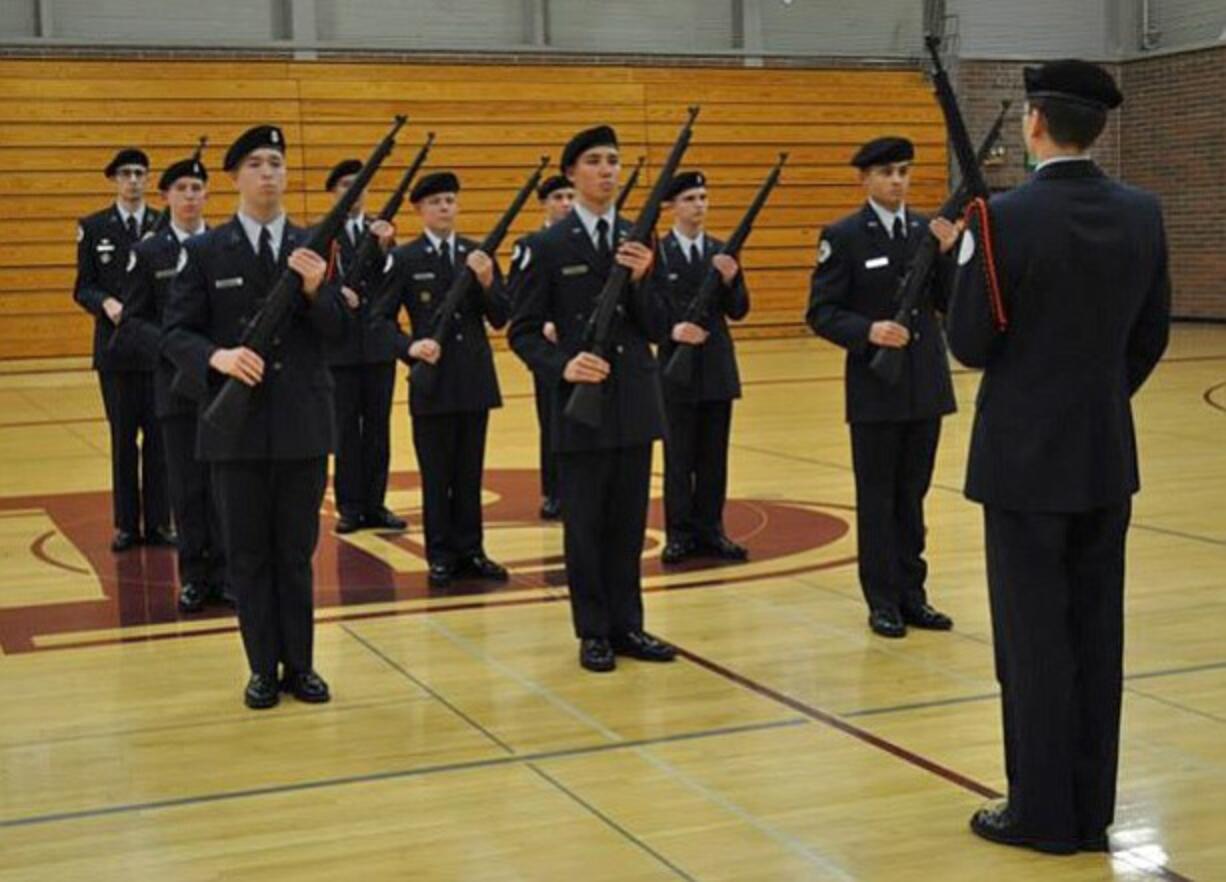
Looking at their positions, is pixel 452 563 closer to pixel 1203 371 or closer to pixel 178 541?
pixel 178 541

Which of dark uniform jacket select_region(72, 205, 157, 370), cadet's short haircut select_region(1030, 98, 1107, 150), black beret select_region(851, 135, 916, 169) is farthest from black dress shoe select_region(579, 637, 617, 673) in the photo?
dark uniform jacket select_region(72, 205, 157, 370)

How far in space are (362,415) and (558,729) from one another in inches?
167

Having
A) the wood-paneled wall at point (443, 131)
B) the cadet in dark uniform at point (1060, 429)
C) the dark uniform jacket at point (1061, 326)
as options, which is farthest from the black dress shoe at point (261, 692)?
the wood-paneled wall at point (443, 131)

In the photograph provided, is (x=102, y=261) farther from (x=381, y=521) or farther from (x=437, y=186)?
(x=381, y=521)

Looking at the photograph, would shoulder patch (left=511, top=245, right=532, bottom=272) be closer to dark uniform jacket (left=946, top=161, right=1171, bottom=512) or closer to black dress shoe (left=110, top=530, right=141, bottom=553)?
dark uniform jacket (left=946, top=161, right=1171, bottom=512)

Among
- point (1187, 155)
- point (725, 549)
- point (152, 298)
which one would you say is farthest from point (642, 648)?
point (1187, 155)

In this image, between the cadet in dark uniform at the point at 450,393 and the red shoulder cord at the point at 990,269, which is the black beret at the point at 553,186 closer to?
the cadet in dark uniform at the point at 450,393

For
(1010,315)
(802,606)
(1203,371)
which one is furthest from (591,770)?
(1203,371)

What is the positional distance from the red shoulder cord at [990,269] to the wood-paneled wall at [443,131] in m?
→ 13.5

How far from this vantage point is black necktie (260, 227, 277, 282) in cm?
526

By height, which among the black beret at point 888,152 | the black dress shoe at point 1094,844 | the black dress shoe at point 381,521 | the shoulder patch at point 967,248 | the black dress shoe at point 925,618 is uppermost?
the black beret at point 888,152

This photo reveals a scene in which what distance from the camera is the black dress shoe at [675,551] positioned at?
7.48m

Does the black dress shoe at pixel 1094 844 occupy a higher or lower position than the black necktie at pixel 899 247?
lower

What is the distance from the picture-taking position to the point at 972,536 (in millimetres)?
7941
